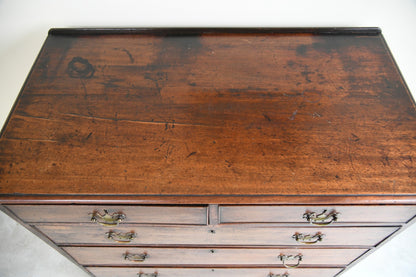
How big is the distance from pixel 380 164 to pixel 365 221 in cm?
21

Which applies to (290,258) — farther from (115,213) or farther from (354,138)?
(115,213)

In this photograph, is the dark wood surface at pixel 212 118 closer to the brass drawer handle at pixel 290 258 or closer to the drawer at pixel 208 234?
the drawer at pixel 208 234

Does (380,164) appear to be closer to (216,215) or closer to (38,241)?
(216,215)

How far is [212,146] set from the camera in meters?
0.75

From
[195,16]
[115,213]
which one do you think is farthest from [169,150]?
[195,16]

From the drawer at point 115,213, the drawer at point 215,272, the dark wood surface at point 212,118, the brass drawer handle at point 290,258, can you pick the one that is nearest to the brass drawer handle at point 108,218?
the drawer at point 115,213

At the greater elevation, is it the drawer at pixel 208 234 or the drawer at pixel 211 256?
the drawer at pixel 208 234

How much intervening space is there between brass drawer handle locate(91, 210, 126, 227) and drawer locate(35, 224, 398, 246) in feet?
0.28

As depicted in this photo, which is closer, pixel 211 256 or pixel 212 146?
pixel 212 146

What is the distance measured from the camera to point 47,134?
30.2 inches

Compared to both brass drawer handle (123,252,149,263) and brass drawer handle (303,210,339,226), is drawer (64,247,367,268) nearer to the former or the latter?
brass drawer handle (123,252,149,263)

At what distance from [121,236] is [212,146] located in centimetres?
47

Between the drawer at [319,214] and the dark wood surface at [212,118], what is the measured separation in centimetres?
8

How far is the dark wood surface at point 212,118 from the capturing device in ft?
2.27
